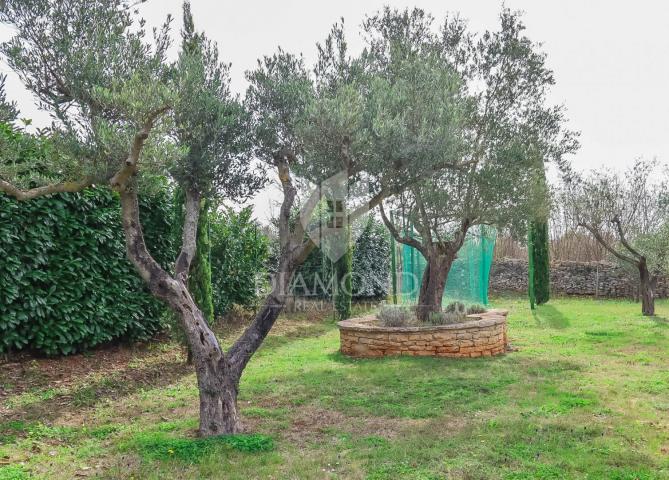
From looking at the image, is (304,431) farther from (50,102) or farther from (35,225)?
(35,225)

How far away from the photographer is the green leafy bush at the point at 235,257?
1034 cm

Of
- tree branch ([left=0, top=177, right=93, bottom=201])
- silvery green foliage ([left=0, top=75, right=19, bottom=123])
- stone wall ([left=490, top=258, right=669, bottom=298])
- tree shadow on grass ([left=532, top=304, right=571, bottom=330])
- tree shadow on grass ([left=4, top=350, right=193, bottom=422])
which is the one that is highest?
silvery green foliage ([left=0, top=75, right=19, bottom=123])

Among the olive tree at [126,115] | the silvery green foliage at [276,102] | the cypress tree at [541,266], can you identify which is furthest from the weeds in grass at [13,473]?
the cypress tree at [541,266]

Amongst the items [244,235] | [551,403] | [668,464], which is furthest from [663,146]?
[668,464]

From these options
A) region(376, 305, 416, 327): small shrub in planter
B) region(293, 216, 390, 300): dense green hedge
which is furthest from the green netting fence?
region(376, 305, 416, 327): small shrub in planter

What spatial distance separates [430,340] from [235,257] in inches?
187

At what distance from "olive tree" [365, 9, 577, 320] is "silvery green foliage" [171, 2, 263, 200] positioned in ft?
11.1

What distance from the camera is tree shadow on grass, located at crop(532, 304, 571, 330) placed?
36.4ft

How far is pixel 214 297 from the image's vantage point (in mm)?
10000

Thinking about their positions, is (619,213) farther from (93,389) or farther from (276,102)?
(93,389)

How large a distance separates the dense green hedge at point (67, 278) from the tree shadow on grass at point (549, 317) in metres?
8.01

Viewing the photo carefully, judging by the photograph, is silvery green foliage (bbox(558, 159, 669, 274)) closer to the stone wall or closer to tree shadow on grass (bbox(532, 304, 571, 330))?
tree shadow on grass (bbox(532, 304, 571, 330))

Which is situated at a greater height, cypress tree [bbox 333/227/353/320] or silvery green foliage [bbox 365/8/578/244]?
silvery green foliage [bbox 365/8/578/244]

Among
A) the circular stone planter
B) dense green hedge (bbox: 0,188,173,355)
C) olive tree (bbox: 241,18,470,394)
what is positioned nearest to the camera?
olive tree (bbox: 241,18,470,394)
